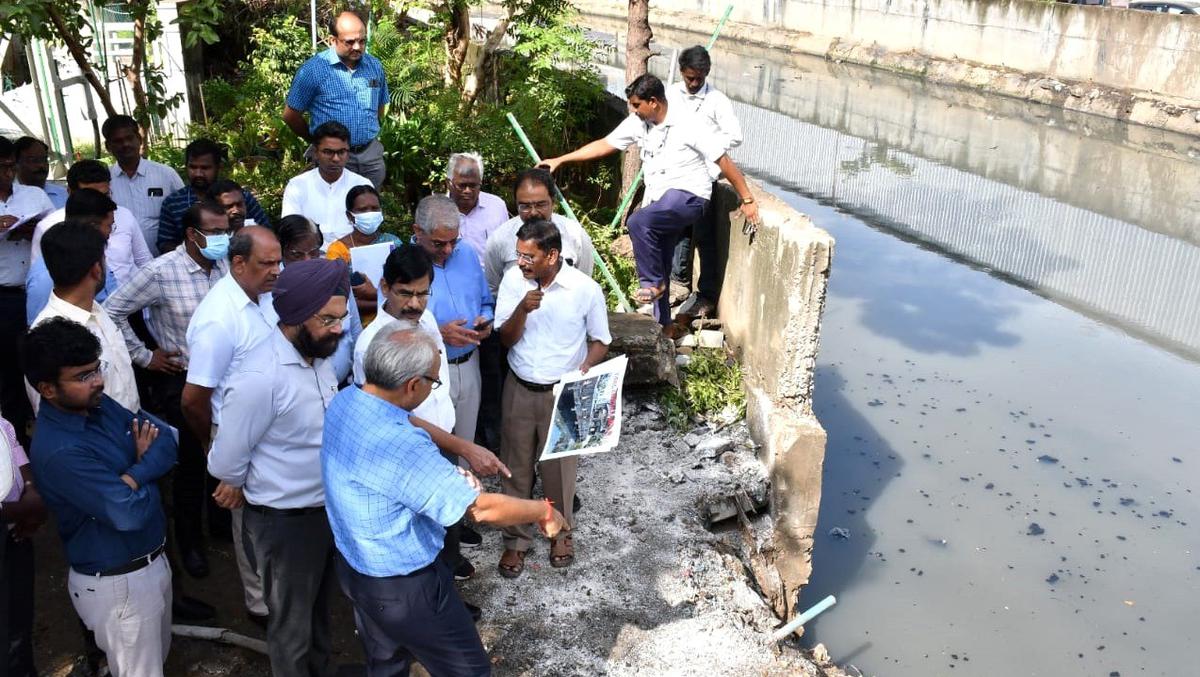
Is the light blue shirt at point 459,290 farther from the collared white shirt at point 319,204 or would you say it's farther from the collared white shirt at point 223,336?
the collared white shirt at point 223,336

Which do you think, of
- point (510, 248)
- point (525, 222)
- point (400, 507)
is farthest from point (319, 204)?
point (400, 507)

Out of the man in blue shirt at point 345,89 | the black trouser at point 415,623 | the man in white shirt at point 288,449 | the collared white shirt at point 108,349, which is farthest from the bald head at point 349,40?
the black trouser at point 415,623

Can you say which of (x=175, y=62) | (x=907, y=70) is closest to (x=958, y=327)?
(x=175, y=62)

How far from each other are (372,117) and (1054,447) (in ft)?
16.8

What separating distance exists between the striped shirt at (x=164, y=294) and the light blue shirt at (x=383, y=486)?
5.02 ft

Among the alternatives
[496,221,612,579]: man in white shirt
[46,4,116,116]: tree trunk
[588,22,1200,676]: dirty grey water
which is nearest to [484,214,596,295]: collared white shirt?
[496,221,612,579]: man in white shirt

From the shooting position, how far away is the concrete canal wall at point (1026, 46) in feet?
56.9

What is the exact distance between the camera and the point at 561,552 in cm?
468

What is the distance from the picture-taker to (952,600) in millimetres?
5715

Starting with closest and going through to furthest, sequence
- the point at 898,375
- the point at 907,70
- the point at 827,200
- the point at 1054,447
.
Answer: the point at 1054,447 < the point at 898,375 < the point at 827,200 < the point at 907,70

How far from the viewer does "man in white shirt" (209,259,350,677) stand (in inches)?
129

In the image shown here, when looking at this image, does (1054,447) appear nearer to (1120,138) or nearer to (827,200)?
(827,200)

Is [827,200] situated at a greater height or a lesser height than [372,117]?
lesser

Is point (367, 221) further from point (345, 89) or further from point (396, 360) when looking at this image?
point (396, 360)
